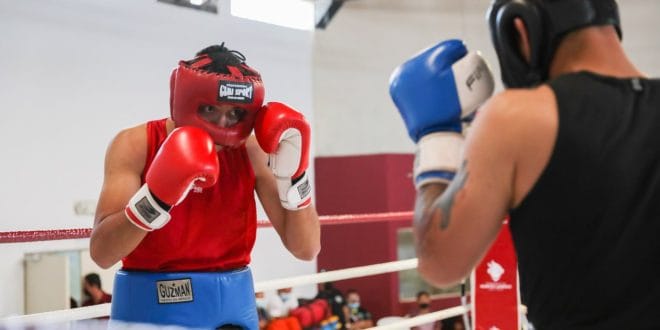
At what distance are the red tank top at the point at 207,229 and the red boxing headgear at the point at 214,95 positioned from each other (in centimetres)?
7

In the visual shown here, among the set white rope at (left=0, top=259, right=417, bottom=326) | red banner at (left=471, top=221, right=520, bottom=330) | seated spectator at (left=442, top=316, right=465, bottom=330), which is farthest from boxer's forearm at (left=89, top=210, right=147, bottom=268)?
seated spectator at (left=442, top=316, right=465, bottom=330)

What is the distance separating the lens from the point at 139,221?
4.04 feet

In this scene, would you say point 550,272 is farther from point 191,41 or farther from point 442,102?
point 191,41

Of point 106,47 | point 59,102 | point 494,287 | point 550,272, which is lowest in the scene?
point 494,287

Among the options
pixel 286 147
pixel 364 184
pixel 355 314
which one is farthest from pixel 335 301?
pixel 286 147

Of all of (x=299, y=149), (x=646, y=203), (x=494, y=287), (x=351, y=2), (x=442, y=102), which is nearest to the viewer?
(x=646, y=203)

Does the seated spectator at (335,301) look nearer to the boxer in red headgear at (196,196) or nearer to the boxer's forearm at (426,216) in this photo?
the boxer in red headgear at (196,196)

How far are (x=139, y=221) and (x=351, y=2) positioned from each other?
638cm

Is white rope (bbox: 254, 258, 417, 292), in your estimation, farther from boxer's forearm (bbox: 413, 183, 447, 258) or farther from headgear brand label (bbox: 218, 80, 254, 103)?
boxer's forearm (bbox: 413, 183, 447, 258)

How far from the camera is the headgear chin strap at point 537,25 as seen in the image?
86 cm

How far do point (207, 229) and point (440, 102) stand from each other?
2.00 feet

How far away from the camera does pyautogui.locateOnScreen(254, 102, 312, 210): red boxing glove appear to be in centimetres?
138

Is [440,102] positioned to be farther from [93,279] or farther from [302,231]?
[93,279]

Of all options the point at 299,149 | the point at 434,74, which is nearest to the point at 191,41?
the point at 299,149
